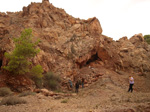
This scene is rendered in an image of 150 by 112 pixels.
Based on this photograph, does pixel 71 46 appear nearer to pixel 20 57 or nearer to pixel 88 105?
pixel 20 57

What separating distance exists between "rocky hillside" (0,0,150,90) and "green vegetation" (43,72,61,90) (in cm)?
150

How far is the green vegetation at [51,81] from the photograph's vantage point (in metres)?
16.9

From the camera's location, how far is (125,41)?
34.2 meters

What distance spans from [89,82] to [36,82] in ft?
26.3

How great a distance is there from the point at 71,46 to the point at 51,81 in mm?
9770

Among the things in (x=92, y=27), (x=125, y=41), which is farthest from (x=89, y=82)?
(x=125, y=41)

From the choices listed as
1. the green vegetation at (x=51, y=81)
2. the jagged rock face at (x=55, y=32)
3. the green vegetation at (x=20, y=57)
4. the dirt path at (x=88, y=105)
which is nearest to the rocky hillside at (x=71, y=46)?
the jagged rock face at (x=55, y=32)

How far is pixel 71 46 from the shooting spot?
24.9 m

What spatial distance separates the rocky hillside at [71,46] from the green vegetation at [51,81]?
1.50 m

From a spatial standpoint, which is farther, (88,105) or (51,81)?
(51,81)

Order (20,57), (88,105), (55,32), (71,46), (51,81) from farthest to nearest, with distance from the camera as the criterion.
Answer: (55,32)
(71,46)
(51,81)
(20,57)
(88,105)

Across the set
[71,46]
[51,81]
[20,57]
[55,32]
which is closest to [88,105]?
[20,57]

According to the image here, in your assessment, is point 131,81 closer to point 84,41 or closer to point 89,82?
point 89,82

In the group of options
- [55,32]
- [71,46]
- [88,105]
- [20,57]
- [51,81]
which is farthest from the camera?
[55,32]
